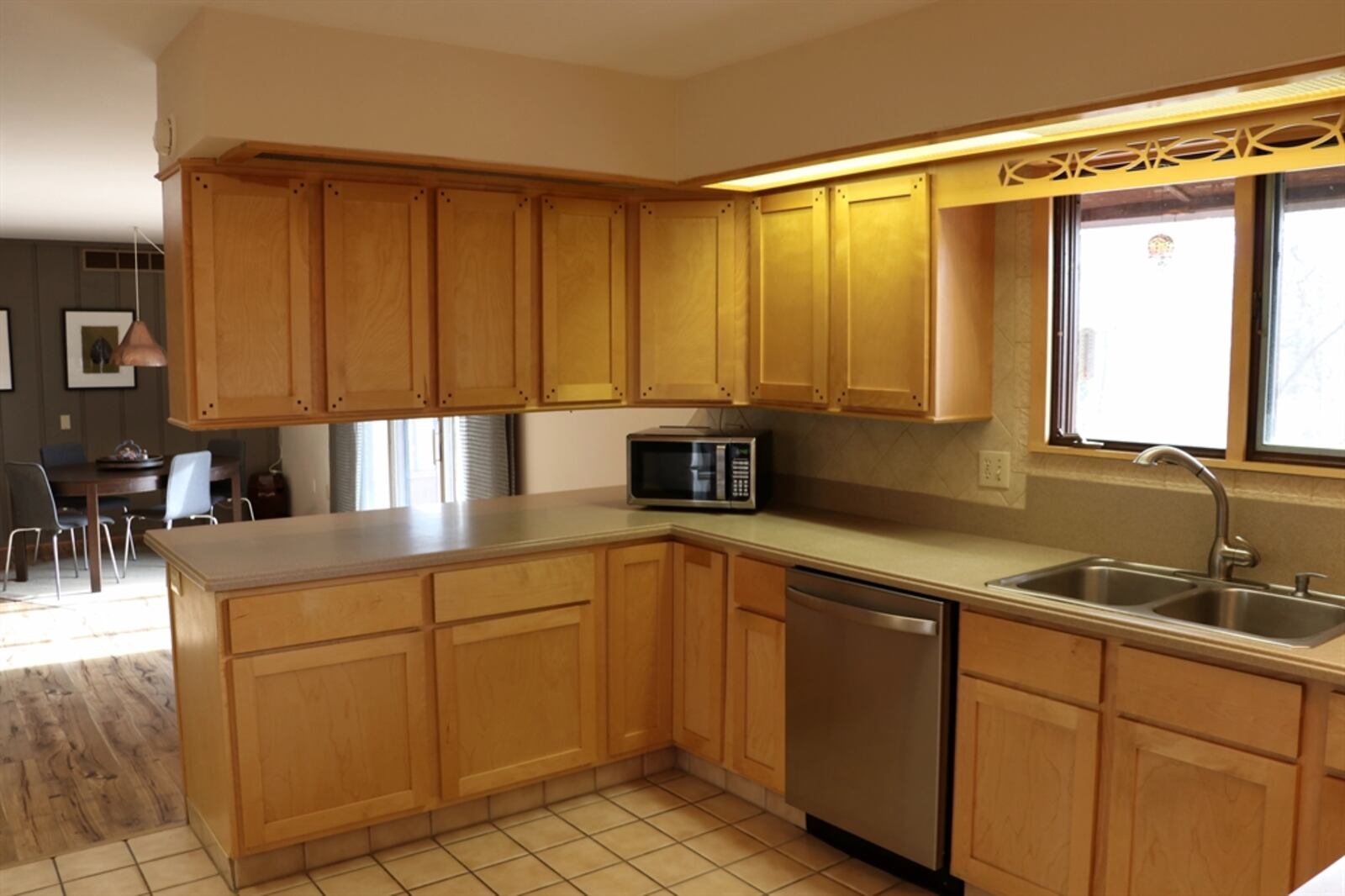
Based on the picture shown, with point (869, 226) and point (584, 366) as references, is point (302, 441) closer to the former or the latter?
point (584, 366)

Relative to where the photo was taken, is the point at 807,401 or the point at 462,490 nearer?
the point at 807,401

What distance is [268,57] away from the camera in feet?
9.54

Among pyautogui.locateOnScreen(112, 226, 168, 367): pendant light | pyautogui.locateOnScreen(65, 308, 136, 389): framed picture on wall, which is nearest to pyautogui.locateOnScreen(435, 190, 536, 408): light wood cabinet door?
pyautogui.locateOnScreen(112, 226, 168, 367): pendant light

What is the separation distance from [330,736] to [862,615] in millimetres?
1502

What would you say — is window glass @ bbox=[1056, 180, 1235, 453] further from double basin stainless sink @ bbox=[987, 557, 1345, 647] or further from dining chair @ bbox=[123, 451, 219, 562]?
dining chair @ bbox=[123, 451, 219, 562]

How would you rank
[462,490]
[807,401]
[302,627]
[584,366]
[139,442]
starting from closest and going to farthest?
[302,627] → [807,401] → [584,366] → [462,490] → [139,442]

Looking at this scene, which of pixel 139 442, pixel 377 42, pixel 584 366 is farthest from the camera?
pixel 139 442

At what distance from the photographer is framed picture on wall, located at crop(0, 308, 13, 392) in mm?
8031

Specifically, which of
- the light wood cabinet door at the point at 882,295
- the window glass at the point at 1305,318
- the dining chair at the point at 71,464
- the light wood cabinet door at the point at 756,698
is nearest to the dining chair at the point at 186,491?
the dining chair at the point at 71,464

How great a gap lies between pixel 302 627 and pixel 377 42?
1658mm

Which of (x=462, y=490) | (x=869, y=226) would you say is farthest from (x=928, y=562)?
(x=462, y=490)

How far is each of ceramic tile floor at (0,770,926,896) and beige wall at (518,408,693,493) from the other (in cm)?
164

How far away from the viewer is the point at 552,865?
3.04 meters

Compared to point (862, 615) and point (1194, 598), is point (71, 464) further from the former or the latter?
point (1194, 598)
